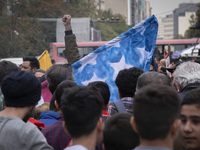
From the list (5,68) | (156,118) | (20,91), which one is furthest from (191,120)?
(5,68)

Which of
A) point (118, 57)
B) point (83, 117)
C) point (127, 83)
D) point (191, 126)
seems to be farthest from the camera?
point (118, 57)

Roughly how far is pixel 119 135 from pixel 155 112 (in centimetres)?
38

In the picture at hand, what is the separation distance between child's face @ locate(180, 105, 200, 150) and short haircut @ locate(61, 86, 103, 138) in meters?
0.64

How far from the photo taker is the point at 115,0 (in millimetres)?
100688


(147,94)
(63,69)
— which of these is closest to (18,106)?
(147,94)

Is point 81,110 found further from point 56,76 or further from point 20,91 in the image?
point 56,76

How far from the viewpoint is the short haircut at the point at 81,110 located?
2111mm

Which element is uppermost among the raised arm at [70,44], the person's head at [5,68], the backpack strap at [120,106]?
the raised arm at [70,44]

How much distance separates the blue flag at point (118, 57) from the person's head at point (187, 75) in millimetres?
1464

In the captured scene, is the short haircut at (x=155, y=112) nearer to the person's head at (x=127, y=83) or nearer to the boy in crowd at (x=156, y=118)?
the boy in crowd at (x=156, y=118)

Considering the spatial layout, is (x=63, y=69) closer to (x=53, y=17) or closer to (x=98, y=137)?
(x=98, y=137)

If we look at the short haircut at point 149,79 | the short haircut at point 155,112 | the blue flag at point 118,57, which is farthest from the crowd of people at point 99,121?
the blue flag at point 118,57

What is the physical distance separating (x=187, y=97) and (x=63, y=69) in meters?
1.86

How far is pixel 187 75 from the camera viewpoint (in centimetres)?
357
